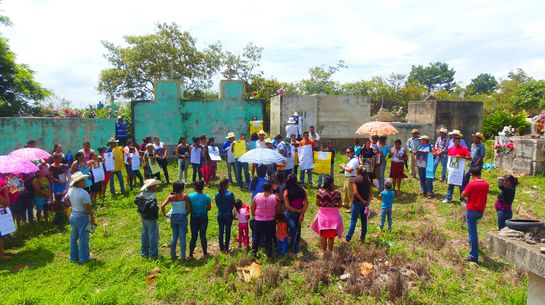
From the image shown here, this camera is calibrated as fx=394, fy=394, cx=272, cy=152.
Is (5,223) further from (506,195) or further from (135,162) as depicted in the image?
(506,195)

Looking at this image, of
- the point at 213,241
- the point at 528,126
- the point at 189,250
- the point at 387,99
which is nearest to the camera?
the point at 189,250

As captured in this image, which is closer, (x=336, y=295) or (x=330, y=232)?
(x=336, y=295)

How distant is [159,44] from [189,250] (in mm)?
25045

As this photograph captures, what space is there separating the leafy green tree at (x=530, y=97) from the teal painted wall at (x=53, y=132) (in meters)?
35.2

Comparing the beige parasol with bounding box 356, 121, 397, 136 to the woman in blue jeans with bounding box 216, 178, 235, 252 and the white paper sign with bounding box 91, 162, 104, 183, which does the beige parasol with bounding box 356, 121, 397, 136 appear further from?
the white paper sign with bounding box 91, 162, 104, 183

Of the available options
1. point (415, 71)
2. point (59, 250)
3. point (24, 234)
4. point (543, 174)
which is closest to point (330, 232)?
point (59, 250)

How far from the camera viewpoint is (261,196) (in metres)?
6.74

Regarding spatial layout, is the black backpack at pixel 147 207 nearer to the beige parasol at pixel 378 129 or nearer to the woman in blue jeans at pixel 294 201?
the woman in blue jeans at pixel 294 201

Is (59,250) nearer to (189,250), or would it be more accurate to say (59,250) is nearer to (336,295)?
(189,250)

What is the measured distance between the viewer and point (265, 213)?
6.72m

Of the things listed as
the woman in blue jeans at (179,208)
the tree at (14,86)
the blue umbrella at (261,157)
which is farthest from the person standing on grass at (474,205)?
the tree at (14,86)

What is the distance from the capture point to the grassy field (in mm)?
5613

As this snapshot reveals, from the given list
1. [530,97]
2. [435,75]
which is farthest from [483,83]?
[530,97]

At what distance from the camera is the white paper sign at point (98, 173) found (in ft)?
32.3
